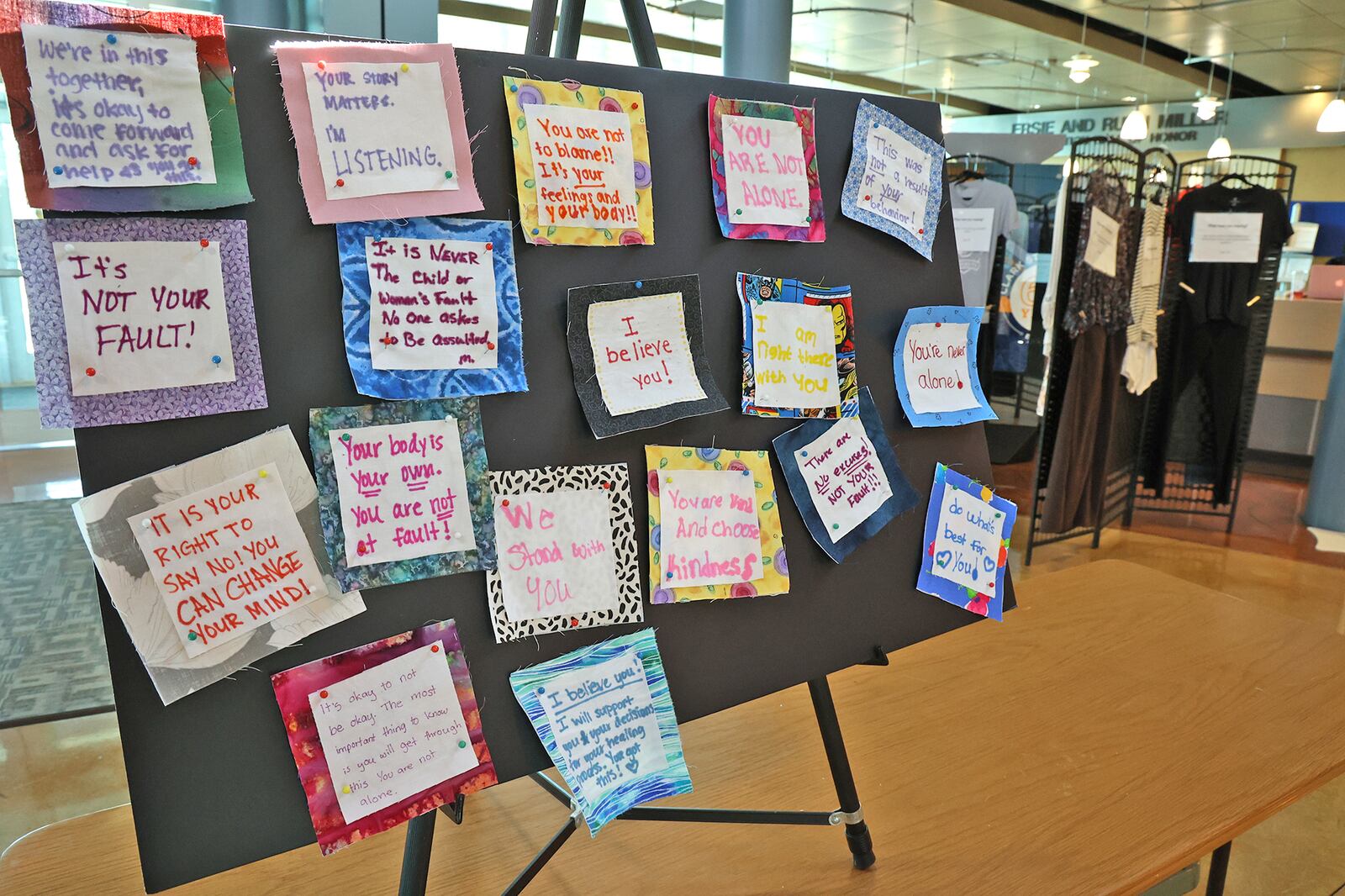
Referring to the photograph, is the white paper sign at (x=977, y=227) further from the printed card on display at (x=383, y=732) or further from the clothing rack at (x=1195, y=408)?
the printed card on display at (x=383, y=732)

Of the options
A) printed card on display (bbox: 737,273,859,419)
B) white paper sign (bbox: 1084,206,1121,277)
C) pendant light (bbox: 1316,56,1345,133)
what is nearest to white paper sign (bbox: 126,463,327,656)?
printed card on display (bbox: 737,273,859,419)

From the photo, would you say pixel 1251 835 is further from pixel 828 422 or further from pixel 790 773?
pixel 828 422

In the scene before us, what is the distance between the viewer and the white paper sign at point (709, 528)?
2.84 ft

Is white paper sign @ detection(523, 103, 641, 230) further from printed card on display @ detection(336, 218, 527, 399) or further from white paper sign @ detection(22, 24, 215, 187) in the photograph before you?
white paper sign @ detection(22, 24, 215, 187)

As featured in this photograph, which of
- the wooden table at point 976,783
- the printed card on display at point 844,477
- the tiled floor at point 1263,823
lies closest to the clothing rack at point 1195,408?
the tiled floor at point 1263,823

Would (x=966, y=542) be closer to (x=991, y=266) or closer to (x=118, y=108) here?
(x=118, y=108)

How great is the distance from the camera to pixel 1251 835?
214cm

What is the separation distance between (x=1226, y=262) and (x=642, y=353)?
381 cm

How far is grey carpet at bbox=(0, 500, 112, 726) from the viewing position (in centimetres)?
257

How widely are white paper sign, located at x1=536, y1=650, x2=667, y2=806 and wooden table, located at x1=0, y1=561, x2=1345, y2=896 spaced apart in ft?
0.76

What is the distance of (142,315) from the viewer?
2.04ft

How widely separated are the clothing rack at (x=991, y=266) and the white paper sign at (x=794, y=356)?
117 inches

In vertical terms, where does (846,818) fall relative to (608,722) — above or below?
below

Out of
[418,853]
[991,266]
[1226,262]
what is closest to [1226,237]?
[1226,262]
